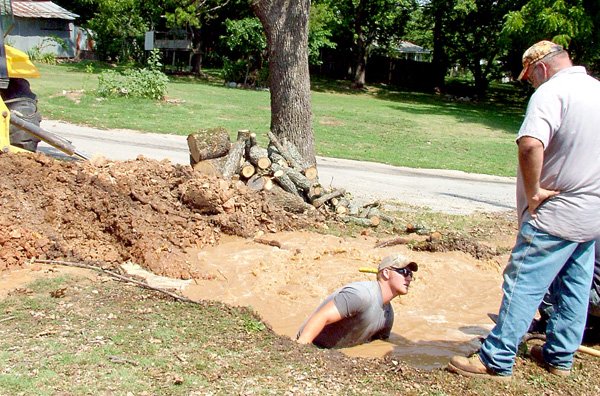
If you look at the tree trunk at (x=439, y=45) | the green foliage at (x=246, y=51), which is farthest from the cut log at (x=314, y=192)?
the tree trunk at (x=439, y=45)

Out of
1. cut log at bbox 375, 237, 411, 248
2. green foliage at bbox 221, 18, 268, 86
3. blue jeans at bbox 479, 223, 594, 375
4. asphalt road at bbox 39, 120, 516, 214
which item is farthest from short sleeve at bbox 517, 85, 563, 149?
green foliage at bbox 221, 18, 268, 86

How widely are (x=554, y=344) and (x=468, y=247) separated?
4.00 metres

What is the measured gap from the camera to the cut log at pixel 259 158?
9.72m

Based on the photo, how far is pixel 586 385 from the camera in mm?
4656

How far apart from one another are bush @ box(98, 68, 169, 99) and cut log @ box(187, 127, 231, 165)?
43.7 feet

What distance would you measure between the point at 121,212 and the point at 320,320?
3332 mm

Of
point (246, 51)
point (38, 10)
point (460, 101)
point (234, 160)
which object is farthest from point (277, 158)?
point (38, 10)

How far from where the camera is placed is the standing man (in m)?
4.23

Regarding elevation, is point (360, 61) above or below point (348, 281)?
above

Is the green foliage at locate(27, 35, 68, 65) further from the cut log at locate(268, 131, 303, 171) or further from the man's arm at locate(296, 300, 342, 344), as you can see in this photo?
the man's arm at locate(296, 300, 342, 344)

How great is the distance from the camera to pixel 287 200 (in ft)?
31.2

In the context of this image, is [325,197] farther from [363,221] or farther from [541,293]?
[541,293]

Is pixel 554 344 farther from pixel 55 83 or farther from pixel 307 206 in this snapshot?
pixel 55 83

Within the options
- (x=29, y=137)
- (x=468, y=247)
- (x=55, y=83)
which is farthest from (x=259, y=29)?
(x=468, y=247)
